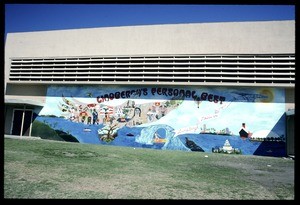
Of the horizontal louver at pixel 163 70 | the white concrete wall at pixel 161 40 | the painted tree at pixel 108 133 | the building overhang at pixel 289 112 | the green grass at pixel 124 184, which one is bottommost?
the green grass at pixel 124 184

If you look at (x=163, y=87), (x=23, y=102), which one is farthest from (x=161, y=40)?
(x=23, y=102)

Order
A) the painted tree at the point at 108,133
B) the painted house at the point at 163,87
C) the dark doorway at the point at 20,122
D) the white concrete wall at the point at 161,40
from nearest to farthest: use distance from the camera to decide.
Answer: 1. the painted house at the point at 163,87
2. the white concrete wall at the point at 161,40
3. the painted tree at the point at 108,133
4. the dark doorway at the point at 20,122

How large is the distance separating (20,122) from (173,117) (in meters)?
11.5

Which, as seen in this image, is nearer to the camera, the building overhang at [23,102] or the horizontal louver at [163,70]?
the horizontal louver at [163,70]

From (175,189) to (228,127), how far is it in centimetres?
995

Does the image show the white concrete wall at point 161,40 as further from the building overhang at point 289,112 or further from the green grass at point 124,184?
the green grass at point 124,184

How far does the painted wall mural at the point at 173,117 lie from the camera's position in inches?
526

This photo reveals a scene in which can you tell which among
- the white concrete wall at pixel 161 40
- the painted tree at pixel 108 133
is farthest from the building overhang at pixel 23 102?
the painted tree at pixel 108 133

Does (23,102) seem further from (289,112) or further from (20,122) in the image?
(289,112)

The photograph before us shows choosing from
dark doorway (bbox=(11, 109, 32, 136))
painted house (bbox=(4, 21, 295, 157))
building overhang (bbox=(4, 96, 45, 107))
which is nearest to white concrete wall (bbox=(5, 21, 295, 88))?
painted house (bbox=(4, 21, 295, 157))

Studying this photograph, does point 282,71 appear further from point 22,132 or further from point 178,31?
A: point 22,132

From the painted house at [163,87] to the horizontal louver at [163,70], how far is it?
2.5 inches

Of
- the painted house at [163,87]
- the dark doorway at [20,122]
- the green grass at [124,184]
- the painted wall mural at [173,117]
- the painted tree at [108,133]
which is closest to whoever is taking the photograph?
the green grass at [124,184]

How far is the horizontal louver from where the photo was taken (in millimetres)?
13516
